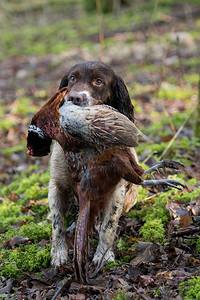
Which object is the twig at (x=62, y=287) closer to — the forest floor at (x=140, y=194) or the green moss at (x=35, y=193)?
the forest floor at (x=140, y=194)

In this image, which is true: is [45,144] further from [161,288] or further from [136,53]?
[136,53]

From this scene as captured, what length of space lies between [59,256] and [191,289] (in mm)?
1505

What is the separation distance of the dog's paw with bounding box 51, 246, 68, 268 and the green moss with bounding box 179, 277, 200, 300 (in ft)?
4.35

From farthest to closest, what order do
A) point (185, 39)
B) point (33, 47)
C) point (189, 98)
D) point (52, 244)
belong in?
1. point (33, 47)
2. point (185, 39)
3. point (189, 98)
4. point (52, 244)

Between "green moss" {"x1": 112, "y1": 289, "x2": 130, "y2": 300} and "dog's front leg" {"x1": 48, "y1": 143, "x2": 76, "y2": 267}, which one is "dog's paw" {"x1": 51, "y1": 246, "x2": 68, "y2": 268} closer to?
"dog's front leg" {"x1": 48, "y1": 143, "x2": 76, "y2": 267}

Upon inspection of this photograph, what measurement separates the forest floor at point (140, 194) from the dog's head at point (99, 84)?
1218mm

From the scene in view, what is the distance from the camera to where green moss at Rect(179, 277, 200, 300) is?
3.11 metres

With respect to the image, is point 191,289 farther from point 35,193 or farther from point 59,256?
point 35,193

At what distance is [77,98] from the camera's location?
149 inches

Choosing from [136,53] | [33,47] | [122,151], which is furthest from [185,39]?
[122,151]

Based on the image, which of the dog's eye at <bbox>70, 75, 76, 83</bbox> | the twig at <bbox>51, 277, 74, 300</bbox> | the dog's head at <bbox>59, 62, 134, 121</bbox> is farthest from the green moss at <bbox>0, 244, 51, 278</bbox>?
the dog's eye at <bbox>70, 75, 76, 83</bbox>

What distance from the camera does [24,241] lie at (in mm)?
4512

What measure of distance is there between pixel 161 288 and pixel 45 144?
62.7 inches

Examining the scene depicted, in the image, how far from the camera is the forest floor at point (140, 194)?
138 inches
